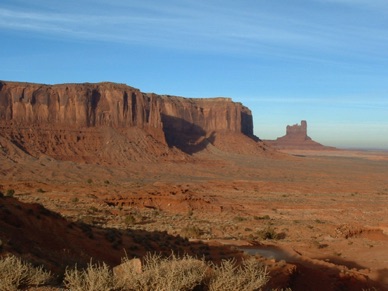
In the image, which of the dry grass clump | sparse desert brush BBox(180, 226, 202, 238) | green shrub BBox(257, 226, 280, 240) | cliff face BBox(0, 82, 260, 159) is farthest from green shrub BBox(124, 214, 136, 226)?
cliff face BBox(0, 82, 260, 159)

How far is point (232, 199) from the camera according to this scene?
40.8m

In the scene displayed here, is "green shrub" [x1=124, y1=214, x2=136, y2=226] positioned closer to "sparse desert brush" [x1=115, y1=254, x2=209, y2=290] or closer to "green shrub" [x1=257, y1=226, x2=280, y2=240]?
"green shrub" [x1=257, y1=226, x2=280, y2=240]

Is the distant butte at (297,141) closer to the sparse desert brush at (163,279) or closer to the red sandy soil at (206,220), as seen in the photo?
the red sandy soil at (206,220)

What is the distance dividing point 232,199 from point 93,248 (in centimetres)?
2825

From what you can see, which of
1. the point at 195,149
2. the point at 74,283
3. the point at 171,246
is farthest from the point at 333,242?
the point at 195,149

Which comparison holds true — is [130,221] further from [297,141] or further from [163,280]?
[297,141]

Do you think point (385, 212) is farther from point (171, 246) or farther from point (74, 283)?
Answer: point (74, 283)

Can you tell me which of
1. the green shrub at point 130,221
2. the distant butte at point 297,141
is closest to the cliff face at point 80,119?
the green shrub at point 130,221

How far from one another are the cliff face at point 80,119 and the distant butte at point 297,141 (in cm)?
10056

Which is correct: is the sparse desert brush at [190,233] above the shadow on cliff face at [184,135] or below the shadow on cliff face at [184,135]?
below

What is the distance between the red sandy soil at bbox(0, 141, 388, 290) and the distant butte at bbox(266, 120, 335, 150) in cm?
11692

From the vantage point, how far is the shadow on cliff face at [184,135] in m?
94.4

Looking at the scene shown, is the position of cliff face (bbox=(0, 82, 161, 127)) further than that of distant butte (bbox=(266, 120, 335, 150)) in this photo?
No

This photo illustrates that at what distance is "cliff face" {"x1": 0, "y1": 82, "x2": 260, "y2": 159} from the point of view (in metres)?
70.1
